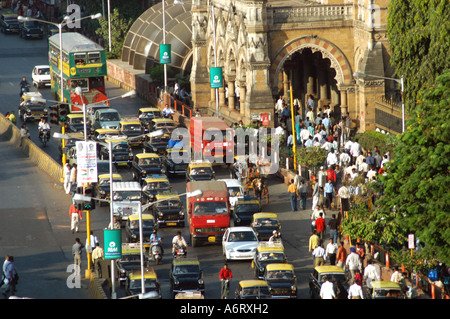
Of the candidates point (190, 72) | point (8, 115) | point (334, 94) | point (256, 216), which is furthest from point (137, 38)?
point (256, 216)

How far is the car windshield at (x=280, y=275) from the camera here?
41875mm

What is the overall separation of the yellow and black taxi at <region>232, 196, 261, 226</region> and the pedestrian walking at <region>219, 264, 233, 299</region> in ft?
28.4

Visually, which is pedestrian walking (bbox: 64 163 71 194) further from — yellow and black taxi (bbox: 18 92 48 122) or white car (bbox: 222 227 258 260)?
yellow and black taxi (bbox: 18 92 48 122)

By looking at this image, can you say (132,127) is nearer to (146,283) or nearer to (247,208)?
(247,208)

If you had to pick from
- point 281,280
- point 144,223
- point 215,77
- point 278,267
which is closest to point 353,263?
point 278,267

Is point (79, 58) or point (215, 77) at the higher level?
point (79, 58)

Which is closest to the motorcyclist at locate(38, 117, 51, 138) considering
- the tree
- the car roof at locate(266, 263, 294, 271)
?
the car roof at locate(266, 263, 294, 271)

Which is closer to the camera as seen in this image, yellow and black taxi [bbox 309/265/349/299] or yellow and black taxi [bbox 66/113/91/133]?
yellow and black taxi [bbox 309/265/349/299]

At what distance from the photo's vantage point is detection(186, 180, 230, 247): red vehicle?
49.4 metres

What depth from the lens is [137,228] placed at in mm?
49250

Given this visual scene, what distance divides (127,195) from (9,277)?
12.0 meters

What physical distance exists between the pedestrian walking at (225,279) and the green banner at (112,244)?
12.9 ft

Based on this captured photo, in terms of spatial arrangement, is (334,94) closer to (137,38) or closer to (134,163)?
(134,163)

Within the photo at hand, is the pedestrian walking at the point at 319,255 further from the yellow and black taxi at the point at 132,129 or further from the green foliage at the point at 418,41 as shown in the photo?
the yellow and black taxi at the point at 132,129
